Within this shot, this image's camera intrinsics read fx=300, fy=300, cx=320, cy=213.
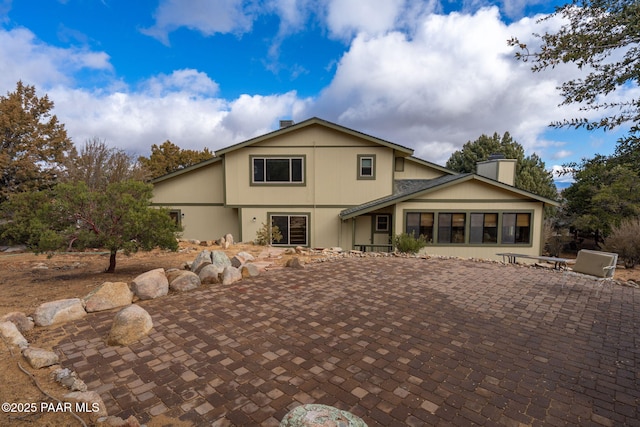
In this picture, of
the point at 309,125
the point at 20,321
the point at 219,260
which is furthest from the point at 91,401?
the point at 309,125

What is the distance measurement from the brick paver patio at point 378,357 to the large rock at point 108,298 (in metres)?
0.33

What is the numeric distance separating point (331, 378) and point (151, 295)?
446 cm

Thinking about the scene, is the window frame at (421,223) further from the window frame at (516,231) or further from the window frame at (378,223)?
the window frame at (516,231)

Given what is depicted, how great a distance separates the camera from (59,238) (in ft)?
21.6

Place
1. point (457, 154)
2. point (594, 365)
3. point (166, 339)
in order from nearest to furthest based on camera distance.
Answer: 1. point (594, 365)
2. point (166, 339)
3. point (457, 154)

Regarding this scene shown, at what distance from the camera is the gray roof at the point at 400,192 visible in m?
13.4

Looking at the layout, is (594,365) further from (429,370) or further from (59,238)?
(59,238)

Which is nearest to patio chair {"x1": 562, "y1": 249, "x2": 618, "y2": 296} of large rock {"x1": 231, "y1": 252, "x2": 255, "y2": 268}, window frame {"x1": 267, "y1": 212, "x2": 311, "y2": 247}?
large rock {"x1": 231, "y1": 252, "x2": 255, "y2": 268}

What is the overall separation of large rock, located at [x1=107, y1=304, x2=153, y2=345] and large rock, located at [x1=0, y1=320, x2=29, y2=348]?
1.09 metres

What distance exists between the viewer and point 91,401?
116 inches

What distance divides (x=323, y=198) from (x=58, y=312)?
1144 cm

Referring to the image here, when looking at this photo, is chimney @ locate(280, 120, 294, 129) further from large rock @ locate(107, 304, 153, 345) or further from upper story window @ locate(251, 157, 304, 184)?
large rock @ locate(107, 304, 153, 345)

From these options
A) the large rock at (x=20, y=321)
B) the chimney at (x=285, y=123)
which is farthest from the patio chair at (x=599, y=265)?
the chimney at (x=285, y=123)

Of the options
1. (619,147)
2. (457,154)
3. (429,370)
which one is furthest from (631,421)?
(457,154)
